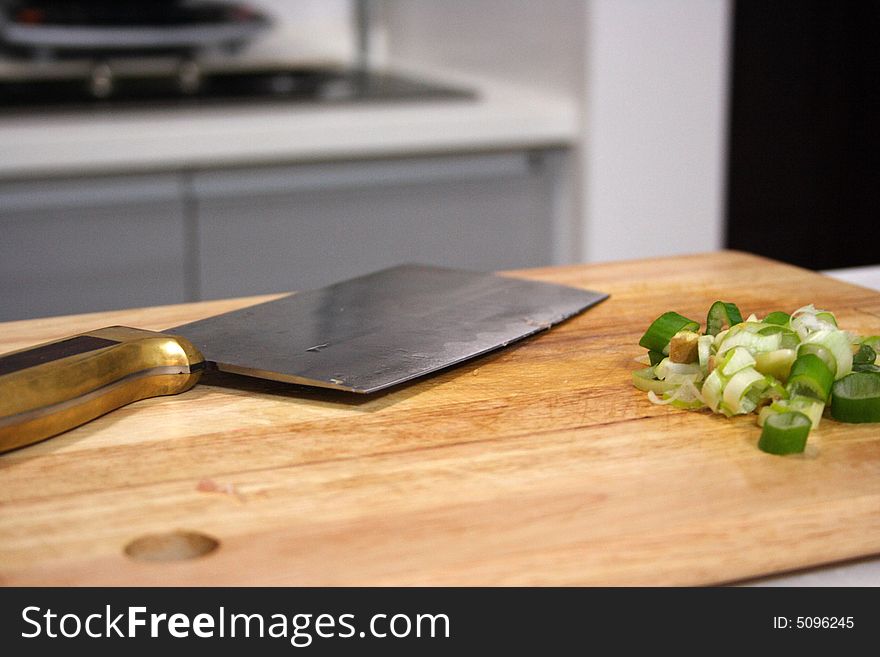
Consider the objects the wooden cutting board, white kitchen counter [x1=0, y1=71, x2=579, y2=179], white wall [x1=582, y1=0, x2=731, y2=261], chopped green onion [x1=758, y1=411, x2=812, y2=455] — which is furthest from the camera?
white wall [x1=582, y1=0, x2=731, y2=261]

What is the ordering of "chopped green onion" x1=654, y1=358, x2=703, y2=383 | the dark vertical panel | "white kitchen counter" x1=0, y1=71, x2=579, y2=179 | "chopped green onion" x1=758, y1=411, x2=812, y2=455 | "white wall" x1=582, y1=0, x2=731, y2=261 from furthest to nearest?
the dark vertical panel
"white wall" x1=582, y1=0, x2=731, y2=261
"white kitchen counter" x1=0, y1=71, x2=579, y2=179
"chopped green onion" x1=654, y1=358, x2=703, y2=383
"chopped green onion" x1=758, y1=411, x2=812, y2=455

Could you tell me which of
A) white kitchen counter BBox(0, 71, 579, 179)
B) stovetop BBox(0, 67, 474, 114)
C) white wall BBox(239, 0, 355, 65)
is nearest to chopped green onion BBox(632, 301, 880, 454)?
white kitchen counter BBox(0, 71, 579, 179)

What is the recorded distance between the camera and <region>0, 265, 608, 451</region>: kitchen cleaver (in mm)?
671

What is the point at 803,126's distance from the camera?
2432 millimetres

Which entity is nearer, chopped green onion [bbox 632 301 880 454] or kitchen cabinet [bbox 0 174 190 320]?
chopped green onion [bbox 632 301 880 454]

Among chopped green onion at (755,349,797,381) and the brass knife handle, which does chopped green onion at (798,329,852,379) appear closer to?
chopped green onion at (755,349,797,381)

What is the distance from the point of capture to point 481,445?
66 cm

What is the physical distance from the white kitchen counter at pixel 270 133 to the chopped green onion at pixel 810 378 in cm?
122

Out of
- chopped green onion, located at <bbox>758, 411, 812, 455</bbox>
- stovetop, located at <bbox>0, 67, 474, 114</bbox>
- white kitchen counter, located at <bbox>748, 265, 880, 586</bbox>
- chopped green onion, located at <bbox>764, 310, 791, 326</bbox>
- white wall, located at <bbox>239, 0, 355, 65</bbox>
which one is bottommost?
white kitchen counter, located at <bbox>748, 265, 880, 586</bbox>

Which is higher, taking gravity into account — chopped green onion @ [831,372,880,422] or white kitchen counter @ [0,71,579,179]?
white kitchen counter @ [0,71,579,179]

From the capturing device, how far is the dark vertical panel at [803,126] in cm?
238

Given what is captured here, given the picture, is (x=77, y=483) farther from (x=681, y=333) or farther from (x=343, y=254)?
(x=343, y=254)

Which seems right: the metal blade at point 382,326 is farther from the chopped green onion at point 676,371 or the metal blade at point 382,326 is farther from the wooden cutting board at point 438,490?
the chopped green onion at point 676,371

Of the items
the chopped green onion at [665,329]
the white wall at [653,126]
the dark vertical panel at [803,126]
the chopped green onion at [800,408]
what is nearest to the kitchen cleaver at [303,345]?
the chopped green onion at [665,329]
